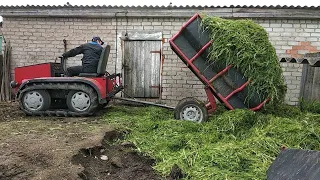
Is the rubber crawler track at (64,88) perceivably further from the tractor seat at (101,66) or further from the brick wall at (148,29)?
the brick wall at (148,29)

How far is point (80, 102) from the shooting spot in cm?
634

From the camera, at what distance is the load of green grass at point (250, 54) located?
17.2ft

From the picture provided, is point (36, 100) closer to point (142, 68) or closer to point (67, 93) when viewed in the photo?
point (67, 93)

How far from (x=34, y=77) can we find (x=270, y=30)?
6145mm

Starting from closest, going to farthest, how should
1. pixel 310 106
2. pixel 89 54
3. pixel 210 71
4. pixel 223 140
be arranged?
1. pixel 223 140
2. pixel 210 71
3. pixel 89 54
4. pixel 310 106

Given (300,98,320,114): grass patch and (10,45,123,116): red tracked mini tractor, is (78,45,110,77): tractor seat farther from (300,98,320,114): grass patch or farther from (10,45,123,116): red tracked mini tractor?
(300,98,320,114): grass patch

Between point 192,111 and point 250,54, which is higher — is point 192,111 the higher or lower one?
the lower one

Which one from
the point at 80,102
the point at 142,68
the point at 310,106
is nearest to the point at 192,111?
the point at 80,102

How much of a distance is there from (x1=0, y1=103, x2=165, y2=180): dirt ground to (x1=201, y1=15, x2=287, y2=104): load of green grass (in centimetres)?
245

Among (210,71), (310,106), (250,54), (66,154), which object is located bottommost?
(66,154)

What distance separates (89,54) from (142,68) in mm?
2143

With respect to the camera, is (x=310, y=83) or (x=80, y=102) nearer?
(x=80, y=102)

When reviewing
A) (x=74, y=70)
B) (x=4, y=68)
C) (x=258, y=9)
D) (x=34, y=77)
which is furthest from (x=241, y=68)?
(x=4, y=68)

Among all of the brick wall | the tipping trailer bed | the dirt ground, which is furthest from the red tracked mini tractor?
the tipping trailer bed
